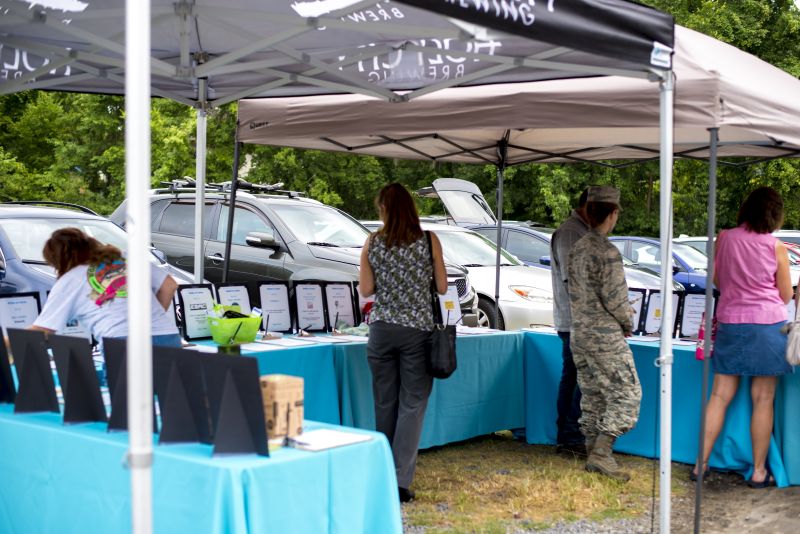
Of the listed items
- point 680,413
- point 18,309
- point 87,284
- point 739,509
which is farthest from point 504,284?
A: point 87,284

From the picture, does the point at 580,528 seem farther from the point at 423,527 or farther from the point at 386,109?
the point at 386,109

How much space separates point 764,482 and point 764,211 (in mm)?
1676

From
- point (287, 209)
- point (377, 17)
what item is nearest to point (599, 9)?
point (377, 17)

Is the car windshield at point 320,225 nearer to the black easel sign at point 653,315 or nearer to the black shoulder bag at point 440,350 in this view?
the black easel sign at point 653,315

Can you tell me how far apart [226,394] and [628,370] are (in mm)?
3316

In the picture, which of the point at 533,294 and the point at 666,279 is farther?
the point at 533,294

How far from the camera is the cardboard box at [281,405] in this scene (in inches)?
120

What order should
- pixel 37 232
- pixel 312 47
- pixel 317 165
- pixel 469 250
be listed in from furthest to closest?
pixel 317 165, pixel 469 250, pixel 37 232, pixel 312 47

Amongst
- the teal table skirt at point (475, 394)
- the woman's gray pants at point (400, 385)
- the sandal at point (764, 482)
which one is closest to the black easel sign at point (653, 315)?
the teal table skirt at point (475, 394)

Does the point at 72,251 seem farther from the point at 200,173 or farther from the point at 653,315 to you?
the point at 653,315

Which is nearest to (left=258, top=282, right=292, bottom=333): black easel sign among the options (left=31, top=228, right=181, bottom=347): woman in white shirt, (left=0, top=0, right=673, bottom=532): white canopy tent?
(left=0, top=0, right=673, bottom=532): white canopy tent

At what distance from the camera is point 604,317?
5.57m

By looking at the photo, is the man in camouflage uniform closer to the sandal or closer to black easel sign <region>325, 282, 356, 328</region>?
the sandal

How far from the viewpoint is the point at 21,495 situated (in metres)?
3.37
